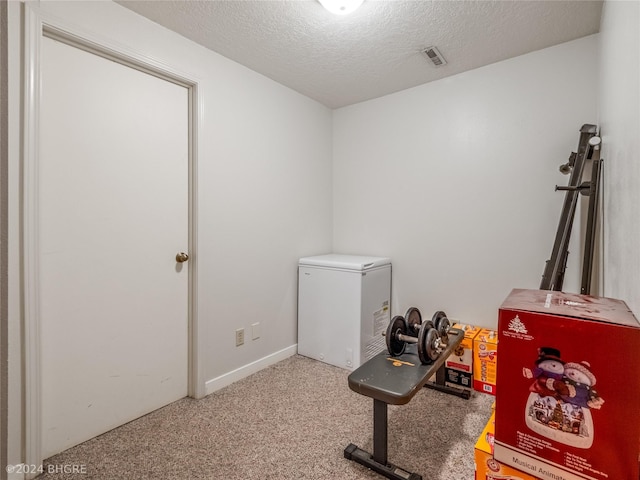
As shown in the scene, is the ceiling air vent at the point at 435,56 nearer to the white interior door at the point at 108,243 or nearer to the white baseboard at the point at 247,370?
the white interior door at the point at 108,243

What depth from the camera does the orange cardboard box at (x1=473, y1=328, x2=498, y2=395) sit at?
2.19 meters

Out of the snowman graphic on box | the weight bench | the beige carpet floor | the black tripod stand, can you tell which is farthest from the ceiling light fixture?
the beige carpet floor

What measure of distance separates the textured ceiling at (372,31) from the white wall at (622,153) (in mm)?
478

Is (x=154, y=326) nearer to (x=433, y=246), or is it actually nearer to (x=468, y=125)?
(x=433, y=246)

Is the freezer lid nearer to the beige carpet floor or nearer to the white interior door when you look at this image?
the beige carpet floor

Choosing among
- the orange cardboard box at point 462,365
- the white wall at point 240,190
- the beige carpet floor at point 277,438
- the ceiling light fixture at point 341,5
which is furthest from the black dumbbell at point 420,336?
the ceiling light fixture at point 341,5

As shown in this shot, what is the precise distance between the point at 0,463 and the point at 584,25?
391cm

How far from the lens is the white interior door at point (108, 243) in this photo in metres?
1.63

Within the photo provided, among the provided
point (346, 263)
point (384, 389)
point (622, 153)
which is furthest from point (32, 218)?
point (622, 153)

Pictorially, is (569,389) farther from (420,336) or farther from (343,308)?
(343,308)

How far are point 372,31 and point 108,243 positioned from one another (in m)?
2.04

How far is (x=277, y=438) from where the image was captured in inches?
70.4

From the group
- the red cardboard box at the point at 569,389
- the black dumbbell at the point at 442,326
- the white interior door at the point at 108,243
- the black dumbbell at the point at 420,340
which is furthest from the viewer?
the black dumbbell at the point at 442,326

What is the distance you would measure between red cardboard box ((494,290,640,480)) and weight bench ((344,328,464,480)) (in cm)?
67
